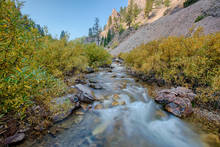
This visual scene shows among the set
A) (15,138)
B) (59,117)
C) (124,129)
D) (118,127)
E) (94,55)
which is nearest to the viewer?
(15,138)

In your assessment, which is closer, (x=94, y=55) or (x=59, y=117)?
(x=59, y=117)

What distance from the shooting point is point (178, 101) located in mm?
6457

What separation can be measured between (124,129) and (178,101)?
4024mm

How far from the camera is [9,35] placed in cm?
257

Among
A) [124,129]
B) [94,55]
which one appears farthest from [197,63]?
[94,55]

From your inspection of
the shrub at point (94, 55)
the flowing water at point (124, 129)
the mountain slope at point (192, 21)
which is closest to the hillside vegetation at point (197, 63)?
the flowing water at point (124, 129)

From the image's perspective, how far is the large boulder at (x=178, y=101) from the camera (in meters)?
6.08

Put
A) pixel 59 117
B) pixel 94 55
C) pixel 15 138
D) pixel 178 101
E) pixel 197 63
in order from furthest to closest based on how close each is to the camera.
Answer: pixel 94 55, pixel 197 63, pixel 178 101, pixel 59 117, pixel 15 138

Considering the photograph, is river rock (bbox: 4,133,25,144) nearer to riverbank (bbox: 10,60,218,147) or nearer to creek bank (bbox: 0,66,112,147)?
creek bank (bbox: 0,66,112,147)

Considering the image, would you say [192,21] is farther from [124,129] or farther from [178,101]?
[124,129]

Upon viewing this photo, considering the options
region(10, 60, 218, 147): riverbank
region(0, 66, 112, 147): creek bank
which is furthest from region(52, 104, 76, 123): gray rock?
region(10, 60, 218, 147): riverbank

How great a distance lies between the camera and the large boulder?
608 centimetres

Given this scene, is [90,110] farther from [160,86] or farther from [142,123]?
[160,86]

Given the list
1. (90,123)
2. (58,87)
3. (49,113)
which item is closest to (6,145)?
(49,113)
